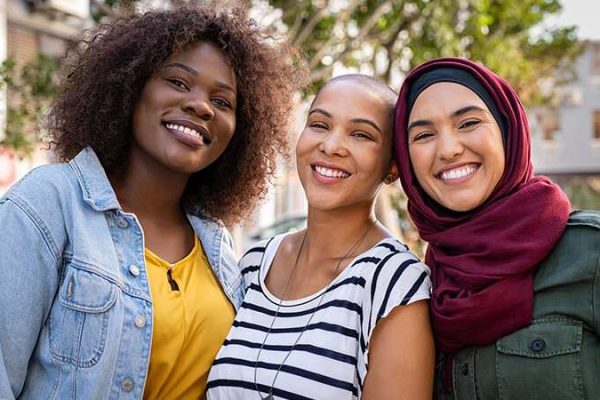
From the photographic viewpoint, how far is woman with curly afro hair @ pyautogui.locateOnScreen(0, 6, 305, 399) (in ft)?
8.16

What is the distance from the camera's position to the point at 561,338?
2.30 metres

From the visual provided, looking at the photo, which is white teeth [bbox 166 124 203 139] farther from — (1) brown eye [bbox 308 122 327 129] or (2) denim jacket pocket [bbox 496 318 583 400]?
(2) denim jacket pocket [bbox 496 318 583 400]

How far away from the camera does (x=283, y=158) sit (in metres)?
3.84

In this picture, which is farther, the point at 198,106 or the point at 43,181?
the point at 198,106

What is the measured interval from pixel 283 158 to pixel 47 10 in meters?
11.5

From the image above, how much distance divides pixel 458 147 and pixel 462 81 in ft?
0.76

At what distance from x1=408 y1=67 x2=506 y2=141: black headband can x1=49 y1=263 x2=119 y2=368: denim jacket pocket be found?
133 centimetres

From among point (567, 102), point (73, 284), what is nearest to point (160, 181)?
point (73, 284)

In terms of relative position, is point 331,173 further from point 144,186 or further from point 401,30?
point 401,30

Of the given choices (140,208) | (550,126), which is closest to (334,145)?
(140,208)

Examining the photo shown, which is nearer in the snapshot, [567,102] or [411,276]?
[411,276]

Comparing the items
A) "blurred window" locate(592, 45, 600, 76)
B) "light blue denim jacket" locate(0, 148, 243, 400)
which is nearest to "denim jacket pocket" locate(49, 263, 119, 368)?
"light blue denim jacket" locate(0, 148, 243, 400)

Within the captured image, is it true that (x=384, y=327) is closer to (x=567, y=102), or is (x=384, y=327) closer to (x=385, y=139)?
(x=385, y=139)

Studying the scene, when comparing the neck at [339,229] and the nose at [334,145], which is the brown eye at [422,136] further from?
the neck at [339,229]
